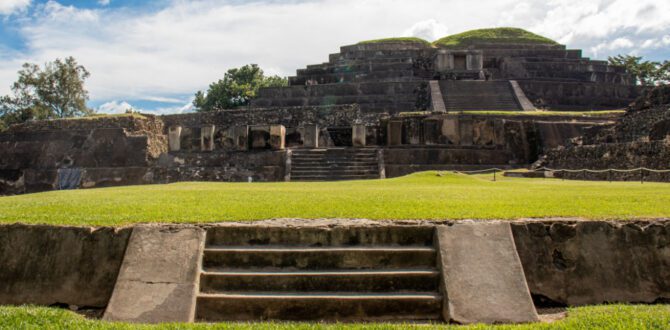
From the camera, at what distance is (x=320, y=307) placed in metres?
4.62

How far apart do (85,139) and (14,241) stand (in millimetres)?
16102

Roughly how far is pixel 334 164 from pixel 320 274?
35.9 ft

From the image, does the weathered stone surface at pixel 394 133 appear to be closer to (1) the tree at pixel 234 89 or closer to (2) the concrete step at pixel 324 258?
(2) the concrete step at pixel 324 258

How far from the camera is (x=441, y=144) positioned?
663 inches

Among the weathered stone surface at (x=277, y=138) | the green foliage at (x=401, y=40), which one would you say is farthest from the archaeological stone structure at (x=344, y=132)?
the green foliage at (x=401, y=40)

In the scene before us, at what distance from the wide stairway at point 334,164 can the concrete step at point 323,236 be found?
9.65 m

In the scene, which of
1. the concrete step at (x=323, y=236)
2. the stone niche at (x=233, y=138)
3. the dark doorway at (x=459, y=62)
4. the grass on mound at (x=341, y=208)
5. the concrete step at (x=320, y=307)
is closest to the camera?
the concrete step at (x=320, y=307)

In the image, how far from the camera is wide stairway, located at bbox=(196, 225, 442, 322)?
4629 millimetres

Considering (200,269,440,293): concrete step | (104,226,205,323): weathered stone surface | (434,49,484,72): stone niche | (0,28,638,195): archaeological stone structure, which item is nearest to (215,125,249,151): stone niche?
(0,28,638,195): archaeological stone structure

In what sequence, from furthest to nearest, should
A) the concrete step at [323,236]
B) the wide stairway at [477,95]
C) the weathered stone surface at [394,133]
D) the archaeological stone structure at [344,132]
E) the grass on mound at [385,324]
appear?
the wide stairway at [477,95]
the weathered stone surface at [394,133]
the archaeological stone structure at [344,132]
the concrete step at [323,236]
the grass on mound at [385,324]

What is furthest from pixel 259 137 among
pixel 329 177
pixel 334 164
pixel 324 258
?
pixel 324 258

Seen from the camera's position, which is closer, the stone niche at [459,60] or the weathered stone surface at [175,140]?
the weathered stone surface at [175,140]

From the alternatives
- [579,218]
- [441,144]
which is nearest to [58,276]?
[579,218]

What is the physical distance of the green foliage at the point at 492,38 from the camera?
4008 cm
